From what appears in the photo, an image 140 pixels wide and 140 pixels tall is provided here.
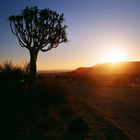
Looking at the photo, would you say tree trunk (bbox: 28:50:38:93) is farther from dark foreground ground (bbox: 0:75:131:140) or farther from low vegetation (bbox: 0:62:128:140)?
dark foreground ground (bbox: 0:75:131:140)

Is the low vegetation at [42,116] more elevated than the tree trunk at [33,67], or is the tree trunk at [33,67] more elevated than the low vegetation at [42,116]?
the tree trunk at [33,67]

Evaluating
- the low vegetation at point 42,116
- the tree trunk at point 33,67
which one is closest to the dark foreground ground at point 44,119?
the low vegetation at point 42,116

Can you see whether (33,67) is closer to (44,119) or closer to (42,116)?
(42,116)

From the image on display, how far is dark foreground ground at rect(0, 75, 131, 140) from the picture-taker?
1084 centimetres

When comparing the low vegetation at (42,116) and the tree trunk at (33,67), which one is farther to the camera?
the tree trunk at (33,67)

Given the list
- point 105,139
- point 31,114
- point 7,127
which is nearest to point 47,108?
point 31,114

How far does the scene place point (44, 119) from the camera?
12.9 metres

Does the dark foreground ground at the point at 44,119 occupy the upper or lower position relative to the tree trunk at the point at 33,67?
lower

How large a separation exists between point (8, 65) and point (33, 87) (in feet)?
9.52

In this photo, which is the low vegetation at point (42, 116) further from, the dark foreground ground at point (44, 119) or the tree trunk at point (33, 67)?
the tree trunk at point (33, 67)

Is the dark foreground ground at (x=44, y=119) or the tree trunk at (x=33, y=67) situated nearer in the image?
the dark foreground ground at (x=44, y=119)

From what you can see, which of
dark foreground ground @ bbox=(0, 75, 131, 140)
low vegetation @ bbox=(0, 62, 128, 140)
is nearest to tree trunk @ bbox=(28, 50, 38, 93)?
low vegetation @ bbox=(0, 62, 128, 140)

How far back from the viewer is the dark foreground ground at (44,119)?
10844 mm

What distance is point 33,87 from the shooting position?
58.3 feet
